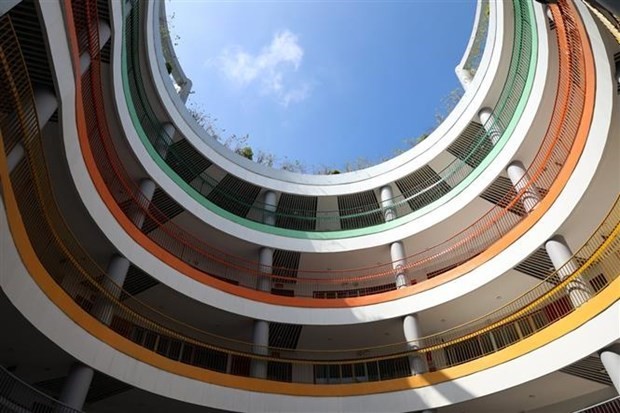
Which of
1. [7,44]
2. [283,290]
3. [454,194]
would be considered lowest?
[7,44]

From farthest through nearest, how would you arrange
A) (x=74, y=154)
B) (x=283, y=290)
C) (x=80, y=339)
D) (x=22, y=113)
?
(x=283, y=290)
(x=74, y=154)
(x=80, y=339)
(x=22, y=113)

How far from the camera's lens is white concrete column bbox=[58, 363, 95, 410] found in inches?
444

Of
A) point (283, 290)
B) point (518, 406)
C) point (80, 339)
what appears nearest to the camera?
point (80, 339)

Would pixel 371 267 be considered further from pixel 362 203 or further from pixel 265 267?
pixel 265 267

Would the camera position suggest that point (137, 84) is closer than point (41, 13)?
No

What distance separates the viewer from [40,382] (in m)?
13.2

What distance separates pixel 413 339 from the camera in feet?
54.2

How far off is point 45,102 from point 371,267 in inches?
640

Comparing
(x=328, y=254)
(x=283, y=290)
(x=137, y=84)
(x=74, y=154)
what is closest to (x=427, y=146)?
(x=328, y=254)

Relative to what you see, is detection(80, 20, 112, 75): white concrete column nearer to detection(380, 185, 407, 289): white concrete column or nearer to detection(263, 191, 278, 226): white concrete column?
detection(263, 191, 278, 226): white concrete column

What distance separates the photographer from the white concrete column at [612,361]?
10.9m

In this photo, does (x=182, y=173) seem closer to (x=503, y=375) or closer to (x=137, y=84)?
(x=137, y=84)

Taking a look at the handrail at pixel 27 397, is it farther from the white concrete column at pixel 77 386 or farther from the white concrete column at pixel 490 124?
the white concrete column at pixel 490 124

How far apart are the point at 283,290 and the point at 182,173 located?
876 centimetres
